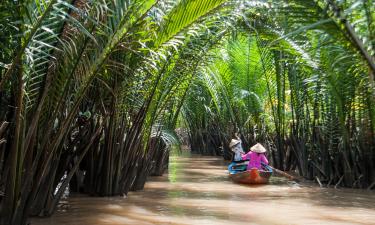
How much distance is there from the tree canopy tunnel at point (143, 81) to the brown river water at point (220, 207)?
398 millimetres

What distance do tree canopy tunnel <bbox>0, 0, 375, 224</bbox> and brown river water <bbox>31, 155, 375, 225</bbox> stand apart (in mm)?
398

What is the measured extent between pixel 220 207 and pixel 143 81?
86.6 inches

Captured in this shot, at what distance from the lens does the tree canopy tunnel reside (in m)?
3.70

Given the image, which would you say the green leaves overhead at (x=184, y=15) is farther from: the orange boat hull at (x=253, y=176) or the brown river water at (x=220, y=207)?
the orange boat hull at (x=253, y=176)

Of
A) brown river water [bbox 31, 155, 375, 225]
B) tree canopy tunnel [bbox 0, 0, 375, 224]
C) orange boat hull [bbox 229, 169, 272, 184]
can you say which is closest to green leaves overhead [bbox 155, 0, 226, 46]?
tree canopy tunnel [bbox 0, 0, 375, 224]

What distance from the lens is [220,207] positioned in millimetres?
7172

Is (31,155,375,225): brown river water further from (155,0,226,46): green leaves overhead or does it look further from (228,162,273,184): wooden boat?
(155,0,226,46): green leaves overhead

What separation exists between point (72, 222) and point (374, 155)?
5924mm

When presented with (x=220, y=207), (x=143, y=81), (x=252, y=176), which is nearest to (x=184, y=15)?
(x=143, y=81)

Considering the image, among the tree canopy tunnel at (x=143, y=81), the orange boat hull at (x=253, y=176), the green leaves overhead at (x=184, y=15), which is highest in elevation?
the green leaves overhead at (x=184, y=15)

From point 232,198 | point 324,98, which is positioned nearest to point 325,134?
point 324,98

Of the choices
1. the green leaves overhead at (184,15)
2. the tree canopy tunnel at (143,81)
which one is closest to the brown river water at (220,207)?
the tree canopy tunnel at (143,81)

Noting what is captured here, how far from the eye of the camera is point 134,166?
7406 millimetres

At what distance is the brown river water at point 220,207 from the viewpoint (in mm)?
5934
